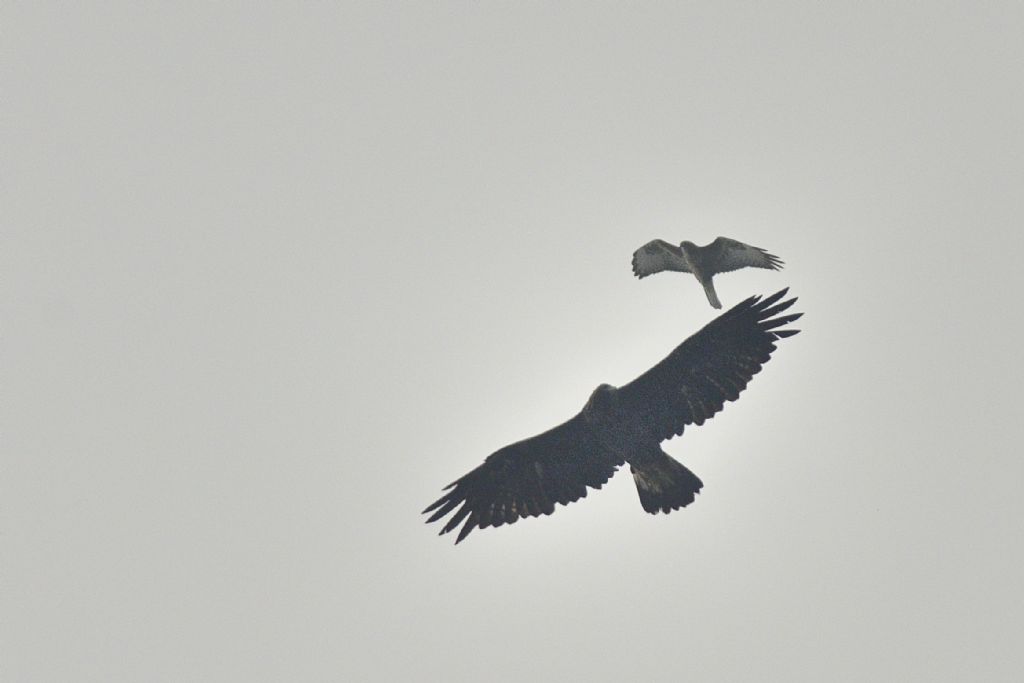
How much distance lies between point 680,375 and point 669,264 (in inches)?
149

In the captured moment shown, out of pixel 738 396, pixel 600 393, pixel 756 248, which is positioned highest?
pixel 756 248

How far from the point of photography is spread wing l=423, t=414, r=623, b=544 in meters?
13.7

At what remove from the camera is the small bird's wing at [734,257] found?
15.6m

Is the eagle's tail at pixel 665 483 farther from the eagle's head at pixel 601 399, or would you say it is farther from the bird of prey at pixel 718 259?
the bird of prey at pixel 718 259

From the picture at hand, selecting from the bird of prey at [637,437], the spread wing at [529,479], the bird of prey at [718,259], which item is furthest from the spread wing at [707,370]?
the bird of prey at [718,259]

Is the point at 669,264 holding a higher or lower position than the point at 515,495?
higher

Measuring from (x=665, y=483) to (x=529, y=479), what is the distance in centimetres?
169

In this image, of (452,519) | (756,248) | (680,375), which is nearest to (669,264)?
(756,248)

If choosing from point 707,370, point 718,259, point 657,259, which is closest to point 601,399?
point 707,370

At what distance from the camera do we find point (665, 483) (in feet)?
43.7

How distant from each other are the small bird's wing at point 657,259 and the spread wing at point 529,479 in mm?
3683

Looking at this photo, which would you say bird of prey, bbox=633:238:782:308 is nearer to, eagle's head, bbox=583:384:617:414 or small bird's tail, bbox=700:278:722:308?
small bird's tail, bbox=700:278:722:308

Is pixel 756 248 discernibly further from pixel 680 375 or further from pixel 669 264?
pixel 680 375

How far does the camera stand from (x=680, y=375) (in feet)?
42.7
